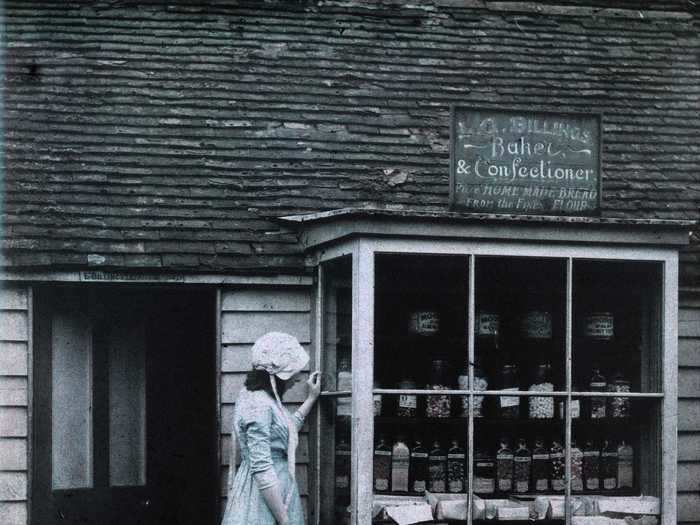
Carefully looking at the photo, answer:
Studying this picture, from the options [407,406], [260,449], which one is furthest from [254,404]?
[407,406]

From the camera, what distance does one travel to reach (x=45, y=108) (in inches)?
329

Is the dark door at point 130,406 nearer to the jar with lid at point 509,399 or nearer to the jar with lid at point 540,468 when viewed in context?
the jar with lid at point 509,399

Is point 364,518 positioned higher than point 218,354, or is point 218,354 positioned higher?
point 218,354

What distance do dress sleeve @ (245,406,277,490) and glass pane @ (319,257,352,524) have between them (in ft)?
3.28

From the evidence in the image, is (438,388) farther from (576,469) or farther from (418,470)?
(576,469)

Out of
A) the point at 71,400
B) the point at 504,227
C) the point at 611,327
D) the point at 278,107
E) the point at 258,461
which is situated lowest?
the point at 258,461

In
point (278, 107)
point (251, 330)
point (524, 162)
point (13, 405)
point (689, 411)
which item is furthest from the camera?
point (278, 107)

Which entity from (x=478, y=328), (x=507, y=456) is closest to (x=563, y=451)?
(x=507, y=456)

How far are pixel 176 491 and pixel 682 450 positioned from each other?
3.77 meters

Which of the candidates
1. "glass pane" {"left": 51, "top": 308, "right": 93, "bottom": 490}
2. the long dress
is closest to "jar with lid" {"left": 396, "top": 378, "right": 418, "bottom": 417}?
the long dress

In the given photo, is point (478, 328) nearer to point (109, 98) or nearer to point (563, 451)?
point (563, 451)

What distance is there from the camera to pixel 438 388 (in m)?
7.25

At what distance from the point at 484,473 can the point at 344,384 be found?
3.51 ft

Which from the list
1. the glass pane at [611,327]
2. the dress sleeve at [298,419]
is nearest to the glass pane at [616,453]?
the glass pane at [611,327]
